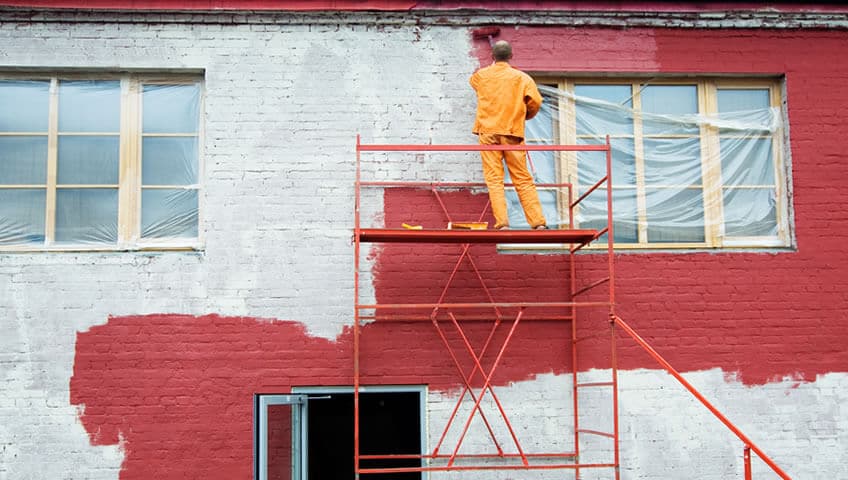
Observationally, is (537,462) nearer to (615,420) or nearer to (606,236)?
(615,420)

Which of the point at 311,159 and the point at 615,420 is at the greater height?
the point at 311,159

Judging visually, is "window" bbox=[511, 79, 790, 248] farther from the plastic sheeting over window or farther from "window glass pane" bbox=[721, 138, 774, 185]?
the plastic sheeting over window

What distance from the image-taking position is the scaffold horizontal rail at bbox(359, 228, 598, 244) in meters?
7.02

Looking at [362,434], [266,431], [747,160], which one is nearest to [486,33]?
[747,160]

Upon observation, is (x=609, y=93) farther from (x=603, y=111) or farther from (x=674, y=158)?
(x=674, y=158)

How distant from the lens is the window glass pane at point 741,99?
8.44 metres

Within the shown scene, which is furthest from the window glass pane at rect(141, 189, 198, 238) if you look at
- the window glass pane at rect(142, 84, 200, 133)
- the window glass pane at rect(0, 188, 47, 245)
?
the window glass pane at rect(0, 188, 47, 245)

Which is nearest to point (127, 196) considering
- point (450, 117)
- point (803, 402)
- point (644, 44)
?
point (450, 117)

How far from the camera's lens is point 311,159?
7.98m

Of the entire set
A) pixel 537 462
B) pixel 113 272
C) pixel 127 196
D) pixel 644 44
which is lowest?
pixel 537 462

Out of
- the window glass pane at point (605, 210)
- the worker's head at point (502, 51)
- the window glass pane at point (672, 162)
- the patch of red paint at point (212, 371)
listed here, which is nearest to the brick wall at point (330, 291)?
the patch of red paint at point (212, 371)

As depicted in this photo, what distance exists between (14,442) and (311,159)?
3.49 metres

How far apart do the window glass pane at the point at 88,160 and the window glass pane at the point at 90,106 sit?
0.11m

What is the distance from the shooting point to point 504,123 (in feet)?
24.4
